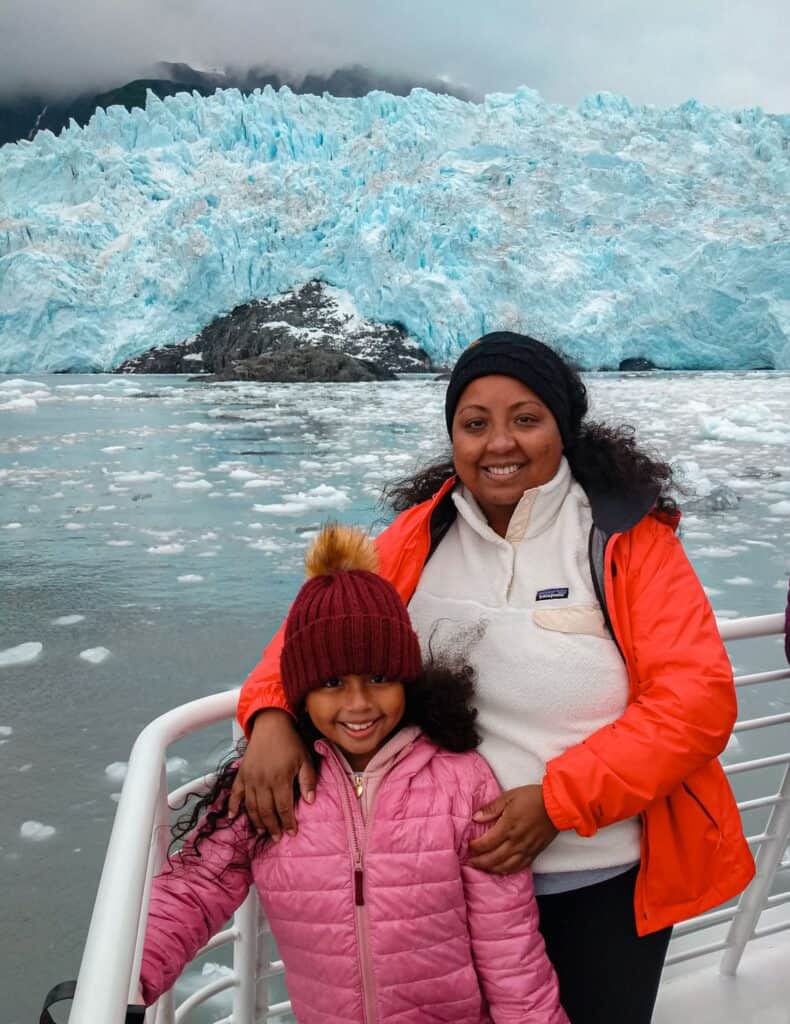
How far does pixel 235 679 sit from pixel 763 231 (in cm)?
1860

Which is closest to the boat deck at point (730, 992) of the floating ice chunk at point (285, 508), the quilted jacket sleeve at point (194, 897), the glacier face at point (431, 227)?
the quilted jacket sleeve at point (194, 897)

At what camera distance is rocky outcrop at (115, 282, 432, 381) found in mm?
19484

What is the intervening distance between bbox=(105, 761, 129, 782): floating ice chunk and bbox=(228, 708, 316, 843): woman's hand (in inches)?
71.5

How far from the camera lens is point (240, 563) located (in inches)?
184

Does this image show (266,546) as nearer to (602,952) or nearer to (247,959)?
(247,959)

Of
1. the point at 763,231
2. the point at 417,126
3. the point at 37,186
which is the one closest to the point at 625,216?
the point at 763,231

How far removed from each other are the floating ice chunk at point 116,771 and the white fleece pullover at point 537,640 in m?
1.87

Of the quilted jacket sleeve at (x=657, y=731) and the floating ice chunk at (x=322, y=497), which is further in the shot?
the floating ice chunk at (x=322, y=497)

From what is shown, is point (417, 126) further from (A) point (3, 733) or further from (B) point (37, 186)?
(A) point (3, 733)

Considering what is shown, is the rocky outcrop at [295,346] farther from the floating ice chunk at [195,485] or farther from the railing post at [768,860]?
the railing post at [768,860]

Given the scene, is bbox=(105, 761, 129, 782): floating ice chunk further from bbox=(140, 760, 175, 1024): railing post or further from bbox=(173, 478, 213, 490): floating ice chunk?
bbox=(173, 478, 213, 490): floating ice chunk

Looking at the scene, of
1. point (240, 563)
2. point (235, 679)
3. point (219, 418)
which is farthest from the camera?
point (219, 418)

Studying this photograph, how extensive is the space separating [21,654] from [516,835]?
3.15 meters

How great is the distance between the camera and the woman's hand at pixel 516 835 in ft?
2.29
